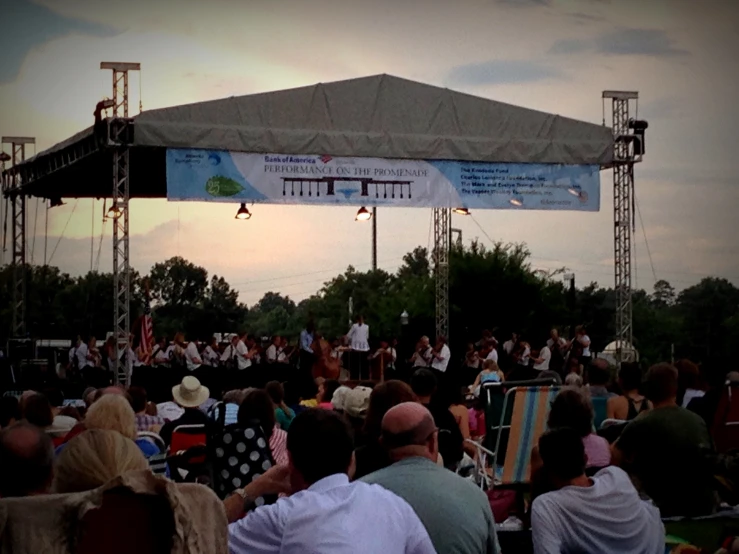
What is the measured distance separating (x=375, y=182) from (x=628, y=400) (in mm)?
9317

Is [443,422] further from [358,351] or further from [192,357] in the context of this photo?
[358,351]

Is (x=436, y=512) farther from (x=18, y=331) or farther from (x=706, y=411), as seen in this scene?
→ (x=18, y=331)

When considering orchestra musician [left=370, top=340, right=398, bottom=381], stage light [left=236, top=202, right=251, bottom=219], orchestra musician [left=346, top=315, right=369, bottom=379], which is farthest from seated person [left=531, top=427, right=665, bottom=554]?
orchestra musician [left=346, top=315, right=369, bottom=379]

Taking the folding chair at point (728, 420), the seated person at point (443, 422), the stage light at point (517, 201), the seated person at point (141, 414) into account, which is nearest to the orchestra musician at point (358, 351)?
the stage light at point (517, 201)

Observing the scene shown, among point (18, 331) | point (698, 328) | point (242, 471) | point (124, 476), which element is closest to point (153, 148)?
point (18, 331)

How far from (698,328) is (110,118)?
4987cm

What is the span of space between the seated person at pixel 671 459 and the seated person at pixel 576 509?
1364 mm

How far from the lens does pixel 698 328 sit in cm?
6162

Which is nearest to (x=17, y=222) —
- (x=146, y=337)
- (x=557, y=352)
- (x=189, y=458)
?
(x=146, y=337)

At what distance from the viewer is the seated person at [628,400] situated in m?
8.81

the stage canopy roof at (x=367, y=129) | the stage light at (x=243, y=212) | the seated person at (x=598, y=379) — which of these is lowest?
the seated person at (x=598, y=379)

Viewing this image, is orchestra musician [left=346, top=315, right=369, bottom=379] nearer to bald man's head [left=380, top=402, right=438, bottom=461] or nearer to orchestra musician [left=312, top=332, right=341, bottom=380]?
orchestra musician [left=312, top=332, right=341, bottom=380]

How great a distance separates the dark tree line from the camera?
3753 cm

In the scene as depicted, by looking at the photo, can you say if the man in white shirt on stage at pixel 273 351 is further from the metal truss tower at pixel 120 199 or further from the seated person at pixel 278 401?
the seated person at pixel 278 401
